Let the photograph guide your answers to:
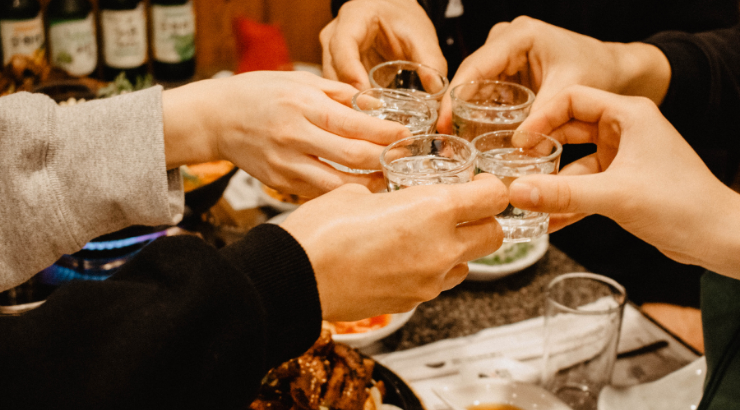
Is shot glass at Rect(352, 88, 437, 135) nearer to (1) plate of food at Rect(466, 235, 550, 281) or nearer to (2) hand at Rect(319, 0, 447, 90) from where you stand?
(2) hand at Rect(319, 0, 447, 90)

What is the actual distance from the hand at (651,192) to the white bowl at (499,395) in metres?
0.43

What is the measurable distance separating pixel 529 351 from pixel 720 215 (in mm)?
630

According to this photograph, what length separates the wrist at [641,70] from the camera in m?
1.49

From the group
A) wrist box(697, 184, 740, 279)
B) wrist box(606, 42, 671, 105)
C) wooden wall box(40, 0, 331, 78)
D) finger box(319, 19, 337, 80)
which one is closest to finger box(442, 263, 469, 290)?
wrist box(697, 184, 740, 279)

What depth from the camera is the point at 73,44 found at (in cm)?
241

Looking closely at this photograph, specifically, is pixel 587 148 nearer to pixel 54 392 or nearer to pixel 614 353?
pixel 614 353

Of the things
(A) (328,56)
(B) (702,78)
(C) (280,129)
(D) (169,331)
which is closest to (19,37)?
(A) (328,56)

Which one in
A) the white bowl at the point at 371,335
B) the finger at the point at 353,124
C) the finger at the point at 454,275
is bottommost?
the white bowl at the point at 371,335

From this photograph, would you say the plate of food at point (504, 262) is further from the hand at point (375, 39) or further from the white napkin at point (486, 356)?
the hand at point (375, 39)

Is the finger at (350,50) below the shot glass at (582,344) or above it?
above

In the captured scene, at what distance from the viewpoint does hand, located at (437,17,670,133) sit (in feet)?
4.28

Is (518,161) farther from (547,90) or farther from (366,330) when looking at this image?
(366,330)

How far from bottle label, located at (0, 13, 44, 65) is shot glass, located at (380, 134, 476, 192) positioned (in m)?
2.02

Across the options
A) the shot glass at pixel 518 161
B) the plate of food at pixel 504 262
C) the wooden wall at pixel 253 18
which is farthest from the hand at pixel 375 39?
the wooden wall at pixel 253 18
